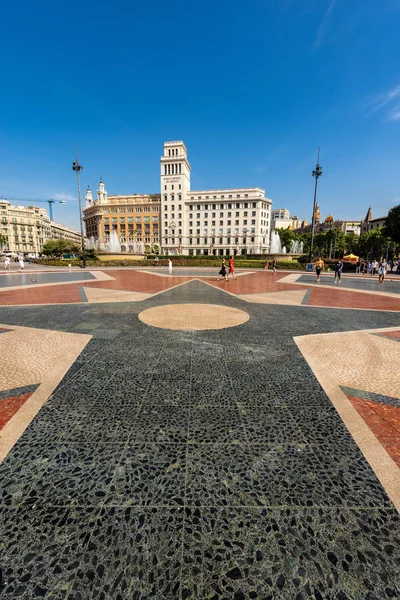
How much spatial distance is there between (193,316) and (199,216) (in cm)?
8391

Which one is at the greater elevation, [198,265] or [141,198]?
[141,198]

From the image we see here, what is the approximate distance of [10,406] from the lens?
3410 mm

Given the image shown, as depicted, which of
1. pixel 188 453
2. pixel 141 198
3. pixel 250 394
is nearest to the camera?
pixel 188 453

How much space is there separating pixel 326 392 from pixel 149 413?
250 cm

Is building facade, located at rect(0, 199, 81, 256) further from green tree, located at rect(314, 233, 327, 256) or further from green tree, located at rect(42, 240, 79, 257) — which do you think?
green tree, located at rect(314, 233, 327, 256)

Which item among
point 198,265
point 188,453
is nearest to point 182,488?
point 188,453

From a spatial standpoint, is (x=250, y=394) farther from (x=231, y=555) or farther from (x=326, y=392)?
(x=231, y=555)

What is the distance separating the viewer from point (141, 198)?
9656 cm

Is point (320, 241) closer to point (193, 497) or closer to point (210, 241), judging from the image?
point (210, 241)

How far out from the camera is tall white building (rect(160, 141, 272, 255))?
8400 cm

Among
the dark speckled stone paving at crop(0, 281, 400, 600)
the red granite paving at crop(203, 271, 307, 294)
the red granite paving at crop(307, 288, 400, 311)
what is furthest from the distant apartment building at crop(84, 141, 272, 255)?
the dark speckled stone paving at crop(0, 281, 400, 600)

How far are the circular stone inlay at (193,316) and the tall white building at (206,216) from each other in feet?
254

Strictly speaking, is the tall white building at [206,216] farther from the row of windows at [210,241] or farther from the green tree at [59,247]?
the green tree at [59,247]

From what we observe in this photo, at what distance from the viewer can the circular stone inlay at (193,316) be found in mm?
7127
